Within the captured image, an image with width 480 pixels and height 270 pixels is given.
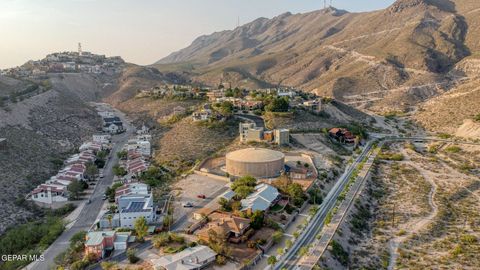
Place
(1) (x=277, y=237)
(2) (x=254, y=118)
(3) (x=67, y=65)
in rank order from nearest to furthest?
1. (1) (x=277, y=237)
2. (2) (x=254, y=118)
3. (3) (x=67, y=65)

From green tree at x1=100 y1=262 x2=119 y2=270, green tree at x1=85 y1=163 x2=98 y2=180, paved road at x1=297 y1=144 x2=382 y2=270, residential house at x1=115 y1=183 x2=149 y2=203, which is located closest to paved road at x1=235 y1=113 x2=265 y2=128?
paved road at x1=297 y1=144 x2=382 y2=270

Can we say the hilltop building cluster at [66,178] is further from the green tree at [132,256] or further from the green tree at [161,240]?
the green tree at [132,256]

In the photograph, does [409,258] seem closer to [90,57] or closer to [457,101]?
[457,101]

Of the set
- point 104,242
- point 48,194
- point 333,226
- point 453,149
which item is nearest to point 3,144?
point 48,194

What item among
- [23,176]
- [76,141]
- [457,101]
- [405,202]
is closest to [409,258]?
[405,202]

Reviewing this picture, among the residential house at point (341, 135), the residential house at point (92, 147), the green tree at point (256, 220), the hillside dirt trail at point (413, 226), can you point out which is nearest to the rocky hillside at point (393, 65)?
the residential house at point (341, 135)

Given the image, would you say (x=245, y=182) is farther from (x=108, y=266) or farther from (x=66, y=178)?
(x=66, y=178)
